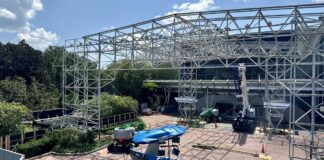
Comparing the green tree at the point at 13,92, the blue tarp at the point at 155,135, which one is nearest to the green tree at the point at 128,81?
the green tree at the point at 13,92

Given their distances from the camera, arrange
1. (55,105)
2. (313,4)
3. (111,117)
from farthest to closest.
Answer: (55,105)
(111,117)
(313,4)

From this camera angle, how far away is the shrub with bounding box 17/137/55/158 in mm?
15038

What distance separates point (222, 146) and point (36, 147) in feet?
35.0

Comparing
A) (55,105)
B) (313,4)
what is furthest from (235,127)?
(55,105)

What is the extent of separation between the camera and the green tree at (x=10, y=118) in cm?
1634

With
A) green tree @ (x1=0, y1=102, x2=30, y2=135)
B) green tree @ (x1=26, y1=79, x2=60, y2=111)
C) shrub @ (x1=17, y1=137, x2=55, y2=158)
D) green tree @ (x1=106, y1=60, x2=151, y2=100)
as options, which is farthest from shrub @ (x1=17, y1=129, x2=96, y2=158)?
green tree @ (x1=106, y1=60, x2=151, y2=100)

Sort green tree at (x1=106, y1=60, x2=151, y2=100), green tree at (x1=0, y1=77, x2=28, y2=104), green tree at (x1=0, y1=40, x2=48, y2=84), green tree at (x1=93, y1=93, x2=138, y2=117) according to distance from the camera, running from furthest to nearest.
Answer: green tree at (x1=106, y1=60, x2=151, y2=100)
green tree at (x1=0, y1=40, x2=48, y2=84)
green tree at (x1=0, y1=77, x2=28, y2=104)
green tree at (x1=93, y1=93, x2=138, y2=117)

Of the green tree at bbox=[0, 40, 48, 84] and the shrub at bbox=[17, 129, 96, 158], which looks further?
the green tree at bbox=[0, 40, 48, 84]

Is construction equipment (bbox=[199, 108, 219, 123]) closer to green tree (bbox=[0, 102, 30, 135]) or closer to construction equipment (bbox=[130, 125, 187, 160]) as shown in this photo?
construction equipment (bbox=[130, 125, 187, 160])

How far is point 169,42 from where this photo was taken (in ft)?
64.4

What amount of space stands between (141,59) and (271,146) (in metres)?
11.1

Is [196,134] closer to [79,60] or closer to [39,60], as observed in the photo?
[79,60]

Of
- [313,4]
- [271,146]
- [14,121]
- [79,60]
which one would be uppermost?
[313,4]

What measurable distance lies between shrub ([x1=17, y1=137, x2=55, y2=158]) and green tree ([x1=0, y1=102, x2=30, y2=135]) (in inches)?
72.0
